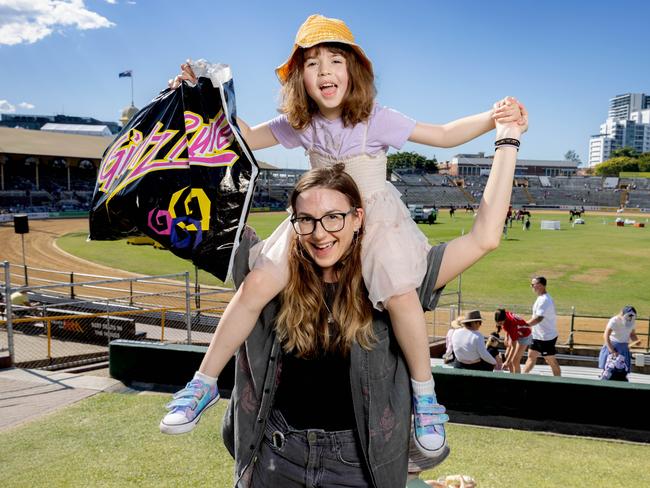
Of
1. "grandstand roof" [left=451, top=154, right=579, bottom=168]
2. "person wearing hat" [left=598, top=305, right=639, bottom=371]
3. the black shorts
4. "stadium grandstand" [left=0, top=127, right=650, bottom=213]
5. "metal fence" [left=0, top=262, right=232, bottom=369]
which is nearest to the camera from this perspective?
"person wearing hat" [left=598, top=305, right=639, bottom=371]

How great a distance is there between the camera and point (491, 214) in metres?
1.97

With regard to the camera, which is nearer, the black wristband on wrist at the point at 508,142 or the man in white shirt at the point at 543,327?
the black wristband on wrist at the point at 508,142

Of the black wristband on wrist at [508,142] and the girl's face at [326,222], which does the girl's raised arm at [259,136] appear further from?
the black wristband on wrist at [508,142]

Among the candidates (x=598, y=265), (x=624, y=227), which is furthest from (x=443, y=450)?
(x=624, y=227)

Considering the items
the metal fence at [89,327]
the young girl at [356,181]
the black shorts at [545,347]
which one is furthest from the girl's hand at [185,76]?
the black shorts at [545,347]

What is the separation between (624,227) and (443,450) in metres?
49.6

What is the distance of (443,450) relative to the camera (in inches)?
86.4

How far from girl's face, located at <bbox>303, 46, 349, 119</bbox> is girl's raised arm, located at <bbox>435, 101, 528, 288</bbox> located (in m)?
0.60

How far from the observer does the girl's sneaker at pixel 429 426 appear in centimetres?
213

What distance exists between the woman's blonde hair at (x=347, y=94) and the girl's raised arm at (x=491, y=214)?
504 mm

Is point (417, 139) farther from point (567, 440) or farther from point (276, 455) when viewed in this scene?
point (567, 440)

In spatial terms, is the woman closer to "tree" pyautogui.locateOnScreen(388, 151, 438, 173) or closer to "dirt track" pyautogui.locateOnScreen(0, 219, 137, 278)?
"dirt track" pyautogui.locateOnScreen(0, 219, 137, 278)

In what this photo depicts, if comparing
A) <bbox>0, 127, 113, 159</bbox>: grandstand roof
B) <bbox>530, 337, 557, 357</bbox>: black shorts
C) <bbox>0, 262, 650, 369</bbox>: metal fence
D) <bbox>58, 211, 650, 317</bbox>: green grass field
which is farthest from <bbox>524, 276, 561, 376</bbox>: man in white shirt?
<bbox>0, 127, 113, 159</bbox>: grandstand roof

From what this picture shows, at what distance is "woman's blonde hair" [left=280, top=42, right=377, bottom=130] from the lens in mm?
2154
